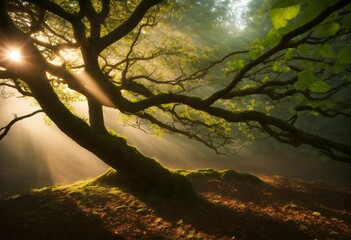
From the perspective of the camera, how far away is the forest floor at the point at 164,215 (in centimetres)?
676

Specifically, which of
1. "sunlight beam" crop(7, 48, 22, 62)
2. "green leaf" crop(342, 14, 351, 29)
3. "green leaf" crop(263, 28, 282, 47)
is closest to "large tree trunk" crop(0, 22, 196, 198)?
"sunlight beam" crop(7, 48, 22, 62)

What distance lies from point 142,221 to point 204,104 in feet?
12.3

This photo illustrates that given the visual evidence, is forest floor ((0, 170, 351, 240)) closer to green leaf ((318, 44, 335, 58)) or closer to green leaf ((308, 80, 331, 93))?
green leaf ((308, 80, 331, 93))

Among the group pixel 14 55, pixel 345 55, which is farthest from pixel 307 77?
pixel 14 55

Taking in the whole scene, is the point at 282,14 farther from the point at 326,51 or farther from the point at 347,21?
the point at 326,51

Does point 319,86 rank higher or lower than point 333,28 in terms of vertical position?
lower

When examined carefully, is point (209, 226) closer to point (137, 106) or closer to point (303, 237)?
point (303, 237)

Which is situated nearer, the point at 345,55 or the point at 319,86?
the point at 345,55

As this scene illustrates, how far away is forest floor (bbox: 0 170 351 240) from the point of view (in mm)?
6758

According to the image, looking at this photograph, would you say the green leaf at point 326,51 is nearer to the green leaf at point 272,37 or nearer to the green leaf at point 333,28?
the green leaf at point 333,28

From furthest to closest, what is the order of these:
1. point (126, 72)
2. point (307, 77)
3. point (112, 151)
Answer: point (126, 72) → point (112, 151) → point (307, 77)

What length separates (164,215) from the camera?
312 inches

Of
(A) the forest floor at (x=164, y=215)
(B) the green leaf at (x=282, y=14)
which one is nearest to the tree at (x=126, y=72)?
(B) the green leaf at (x=282, y=14)

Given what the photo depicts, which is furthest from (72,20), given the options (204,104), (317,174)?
(317,174)
